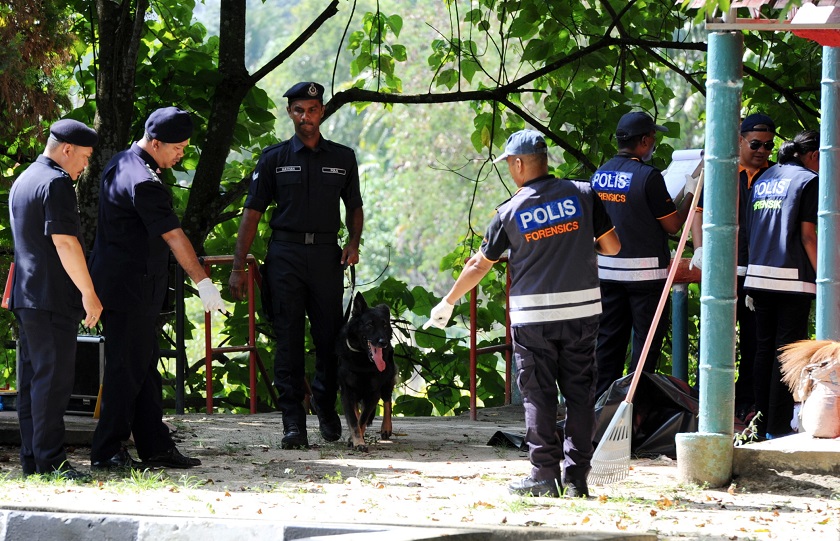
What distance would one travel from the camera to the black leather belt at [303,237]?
301 inches

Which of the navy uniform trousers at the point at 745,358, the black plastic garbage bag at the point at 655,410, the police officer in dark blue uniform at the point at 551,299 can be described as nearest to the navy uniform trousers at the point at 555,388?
the police officer in dark blue uniform at the point at 551,299

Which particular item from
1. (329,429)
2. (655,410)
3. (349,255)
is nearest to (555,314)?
(655,410)

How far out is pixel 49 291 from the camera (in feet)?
20.1

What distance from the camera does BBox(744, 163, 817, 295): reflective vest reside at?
7.70 m

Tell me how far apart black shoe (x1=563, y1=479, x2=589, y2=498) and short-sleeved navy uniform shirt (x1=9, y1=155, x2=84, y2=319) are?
2.58 metres

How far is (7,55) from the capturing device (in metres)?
7.69

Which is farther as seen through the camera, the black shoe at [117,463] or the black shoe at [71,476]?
the black shoe at [117,463]

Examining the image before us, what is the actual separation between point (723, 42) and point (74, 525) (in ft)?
12.6

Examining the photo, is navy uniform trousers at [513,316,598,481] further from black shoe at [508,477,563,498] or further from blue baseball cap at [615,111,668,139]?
blue baseball cap at [615,111,668,139]

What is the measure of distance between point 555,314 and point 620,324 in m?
2.03

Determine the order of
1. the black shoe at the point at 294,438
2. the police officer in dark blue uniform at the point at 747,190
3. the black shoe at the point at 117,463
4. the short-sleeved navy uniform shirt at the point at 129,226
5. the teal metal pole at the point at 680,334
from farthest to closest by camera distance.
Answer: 1. the teal metal pole at the point at 680,334
2. the police officer in dark blue uniform at the point at 747,190
3. the black shoe at the point at 294,438
4. the black shoe at the point at 117,463
5. the short-sleeved navy uniform shirt at the point at 129,226

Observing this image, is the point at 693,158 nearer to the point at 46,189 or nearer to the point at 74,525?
the point at 46,189

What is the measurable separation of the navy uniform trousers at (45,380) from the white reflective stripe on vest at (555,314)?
2.22 meters

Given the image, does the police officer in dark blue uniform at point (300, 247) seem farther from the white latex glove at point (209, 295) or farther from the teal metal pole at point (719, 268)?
the teal metal pole at point (719, 268)
